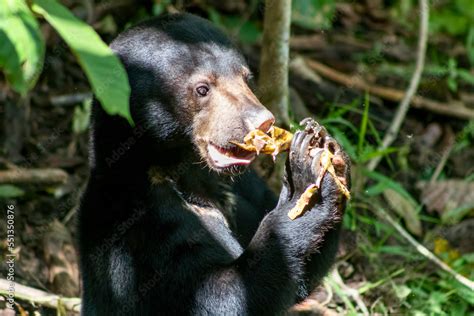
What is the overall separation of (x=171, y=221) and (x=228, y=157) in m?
0.47

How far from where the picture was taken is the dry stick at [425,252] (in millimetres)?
6605

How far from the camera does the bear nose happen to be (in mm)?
4598

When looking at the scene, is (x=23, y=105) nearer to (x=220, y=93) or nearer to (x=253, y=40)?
(x=253, y=40)

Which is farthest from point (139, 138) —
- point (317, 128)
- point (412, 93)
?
point (412, 93)

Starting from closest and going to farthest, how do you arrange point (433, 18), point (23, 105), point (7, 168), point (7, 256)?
point (7, 256) < point (7, 168) < point (23, 105) < point (433, 18)

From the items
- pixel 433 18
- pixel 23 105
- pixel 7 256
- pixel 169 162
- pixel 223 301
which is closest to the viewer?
pixel 223 301

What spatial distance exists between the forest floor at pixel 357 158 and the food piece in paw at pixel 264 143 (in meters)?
1.38

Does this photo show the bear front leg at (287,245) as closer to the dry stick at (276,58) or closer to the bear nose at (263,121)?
the bear nose at (263,121)

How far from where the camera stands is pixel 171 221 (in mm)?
4879

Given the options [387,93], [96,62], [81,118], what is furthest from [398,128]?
[96,62]

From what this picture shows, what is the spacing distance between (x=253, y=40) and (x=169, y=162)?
4.48 metres

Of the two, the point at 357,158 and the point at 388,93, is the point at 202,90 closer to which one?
the point at 357,158

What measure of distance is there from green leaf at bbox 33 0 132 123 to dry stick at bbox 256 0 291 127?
11.7 ft

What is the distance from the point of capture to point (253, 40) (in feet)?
30.6
